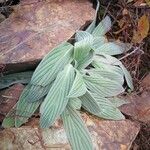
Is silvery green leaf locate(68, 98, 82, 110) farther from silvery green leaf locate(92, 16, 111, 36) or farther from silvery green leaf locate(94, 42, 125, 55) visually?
silvery green leaf locate(92, 16, 111, 36)

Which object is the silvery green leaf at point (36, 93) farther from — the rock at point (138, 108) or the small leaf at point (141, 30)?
the small leaf at point (141, 30)

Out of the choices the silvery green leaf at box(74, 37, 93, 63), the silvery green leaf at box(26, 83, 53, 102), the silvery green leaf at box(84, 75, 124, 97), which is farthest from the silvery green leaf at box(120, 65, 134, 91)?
the silvery green leaf at box(26, 83, 53, 102)

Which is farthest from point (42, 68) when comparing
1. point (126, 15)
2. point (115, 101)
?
point (126, 15)

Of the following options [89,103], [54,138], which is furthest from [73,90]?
[54,138]

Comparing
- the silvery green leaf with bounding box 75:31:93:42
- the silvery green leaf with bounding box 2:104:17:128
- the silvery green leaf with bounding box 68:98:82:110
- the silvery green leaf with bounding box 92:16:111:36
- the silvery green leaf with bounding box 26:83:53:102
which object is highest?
the silvery green leaf with bounding box 75:31:93:42

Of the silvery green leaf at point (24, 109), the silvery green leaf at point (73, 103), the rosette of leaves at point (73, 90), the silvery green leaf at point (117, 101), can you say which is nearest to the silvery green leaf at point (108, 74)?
the rosette of leaves at point (73, 90)

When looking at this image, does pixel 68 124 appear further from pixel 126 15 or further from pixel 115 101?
pixel 126 15
